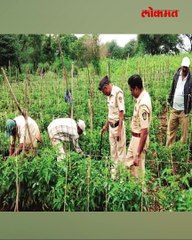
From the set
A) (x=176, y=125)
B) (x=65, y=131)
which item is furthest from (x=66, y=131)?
(x=176, y=125)

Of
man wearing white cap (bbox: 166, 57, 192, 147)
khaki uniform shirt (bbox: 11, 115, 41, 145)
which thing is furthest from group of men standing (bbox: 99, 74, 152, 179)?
khaki uniform shirt (bbox: 11, 115, 41, 145)

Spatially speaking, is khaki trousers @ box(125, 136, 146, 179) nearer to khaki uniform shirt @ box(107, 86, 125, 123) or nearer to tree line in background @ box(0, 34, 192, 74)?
khaki uniform shirt @ box(107, 86, 125, 123)

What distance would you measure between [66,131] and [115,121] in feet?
1.31

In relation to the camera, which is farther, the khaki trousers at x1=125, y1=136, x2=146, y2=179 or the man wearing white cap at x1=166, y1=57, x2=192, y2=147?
the man wearing white cap at x1=166, y1=57, x2=192, y2=147

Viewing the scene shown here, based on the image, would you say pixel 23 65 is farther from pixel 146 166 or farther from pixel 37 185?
pixel 146 166

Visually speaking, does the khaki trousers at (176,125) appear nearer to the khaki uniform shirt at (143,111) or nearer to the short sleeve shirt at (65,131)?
the khaki uniform shirt at (143,111)

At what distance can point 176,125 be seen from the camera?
4465mm

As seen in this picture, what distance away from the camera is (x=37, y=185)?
13.7ft

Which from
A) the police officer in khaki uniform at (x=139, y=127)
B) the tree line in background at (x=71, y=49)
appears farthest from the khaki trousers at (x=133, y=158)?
the tree line in background at (x=71, y=49)

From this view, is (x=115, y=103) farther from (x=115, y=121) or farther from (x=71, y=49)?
(x=71, y=49)

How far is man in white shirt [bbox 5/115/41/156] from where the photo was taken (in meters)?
4.30

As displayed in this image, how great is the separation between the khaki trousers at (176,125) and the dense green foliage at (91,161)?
0.14 ft

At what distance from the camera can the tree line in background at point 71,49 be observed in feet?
14.3

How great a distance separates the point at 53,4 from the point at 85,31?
332mm
